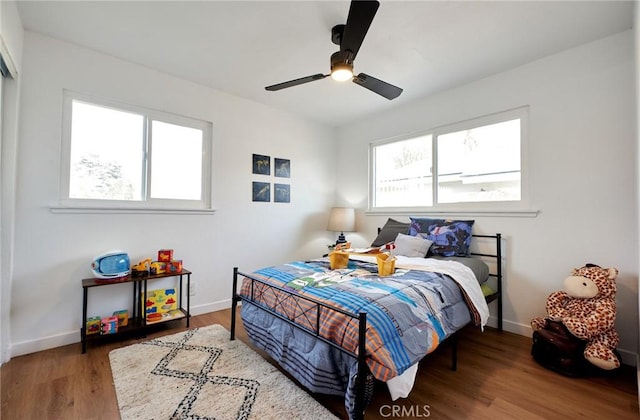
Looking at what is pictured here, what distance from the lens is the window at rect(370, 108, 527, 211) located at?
2.83 m

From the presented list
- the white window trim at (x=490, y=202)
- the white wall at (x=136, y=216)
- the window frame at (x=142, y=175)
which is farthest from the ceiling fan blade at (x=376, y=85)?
the window frame at (x=142, y=175)

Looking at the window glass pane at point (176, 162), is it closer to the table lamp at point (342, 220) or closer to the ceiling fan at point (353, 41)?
the ceiling fan at point (353, 41)

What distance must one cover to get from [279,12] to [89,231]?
243 cm

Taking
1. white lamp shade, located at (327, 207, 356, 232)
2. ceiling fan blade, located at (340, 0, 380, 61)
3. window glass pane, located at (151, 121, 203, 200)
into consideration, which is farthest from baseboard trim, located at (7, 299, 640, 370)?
ceiling fan blade, located at (340, 0, 380, 61)

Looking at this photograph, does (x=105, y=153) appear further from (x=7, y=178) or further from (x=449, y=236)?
(x=449, y=236)

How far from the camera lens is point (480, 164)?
3.05 meters

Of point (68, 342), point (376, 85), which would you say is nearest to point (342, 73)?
point (376, 85)

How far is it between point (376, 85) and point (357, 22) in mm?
727

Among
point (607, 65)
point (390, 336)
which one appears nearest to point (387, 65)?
point (607, 65)

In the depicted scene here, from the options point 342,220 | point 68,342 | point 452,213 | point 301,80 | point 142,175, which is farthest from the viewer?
point 342,220

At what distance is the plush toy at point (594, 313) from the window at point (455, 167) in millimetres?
923

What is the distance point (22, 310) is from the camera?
221 centimetres

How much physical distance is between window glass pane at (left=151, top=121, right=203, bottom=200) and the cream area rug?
1.50 meters

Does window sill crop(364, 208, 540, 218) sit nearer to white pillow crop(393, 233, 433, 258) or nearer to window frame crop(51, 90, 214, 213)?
white pillow crop(393, 233, 433, 258)
